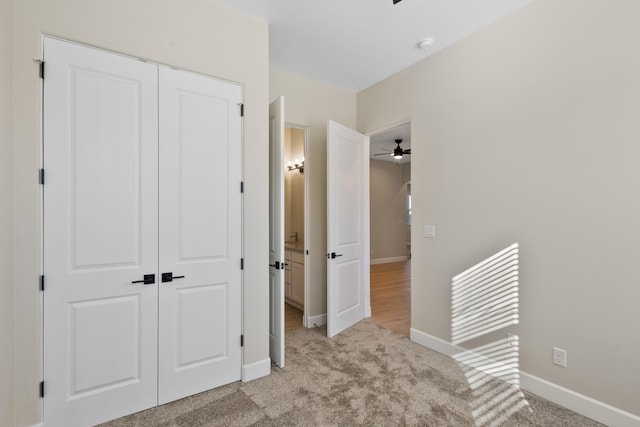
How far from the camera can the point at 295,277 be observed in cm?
431

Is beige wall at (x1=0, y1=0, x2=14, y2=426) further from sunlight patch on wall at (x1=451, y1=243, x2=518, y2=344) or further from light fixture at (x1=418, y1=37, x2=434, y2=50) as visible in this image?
sunlight patch on wall at (x1=451, y1=243, x2=518, y2=344)

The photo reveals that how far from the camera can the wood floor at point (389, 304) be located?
148 inches

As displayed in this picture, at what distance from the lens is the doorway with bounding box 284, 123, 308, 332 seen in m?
4.09

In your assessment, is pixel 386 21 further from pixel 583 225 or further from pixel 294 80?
pixel 583 225

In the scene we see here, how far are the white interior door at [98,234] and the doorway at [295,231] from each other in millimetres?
1897

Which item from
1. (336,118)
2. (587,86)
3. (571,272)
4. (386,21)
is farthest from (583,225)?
(336,118)

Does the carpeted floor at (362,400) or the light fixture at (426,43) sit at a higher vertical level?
the light fixture at (426,43)

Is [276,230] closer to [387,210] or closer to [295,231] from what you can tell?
[295,231]

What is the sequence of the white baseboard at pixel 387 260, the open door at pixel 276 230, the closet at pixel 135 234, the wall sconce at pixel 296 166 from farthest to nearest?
the white baseboard at pixel 387 260, the wall sconce at pixel 296 166, the open door at pixel 276 230, the closet at pixel 135 234

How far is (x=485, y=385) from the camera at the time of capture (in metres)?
2.40

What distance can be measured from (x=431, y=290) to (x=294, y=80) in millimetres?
2824

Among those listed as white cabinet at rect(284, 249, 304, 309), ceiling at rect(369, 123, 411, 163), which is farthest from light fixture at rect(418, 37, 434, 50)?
white cabinet at rect(284, 249, 304, 309)

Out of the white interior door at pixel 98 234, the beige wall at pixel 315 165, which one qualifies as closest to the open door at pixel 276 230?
the beige wall at pixel 315 165

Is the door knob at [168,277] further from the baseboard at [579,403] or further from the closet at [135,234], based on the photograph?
the baseboard at [579,403]
